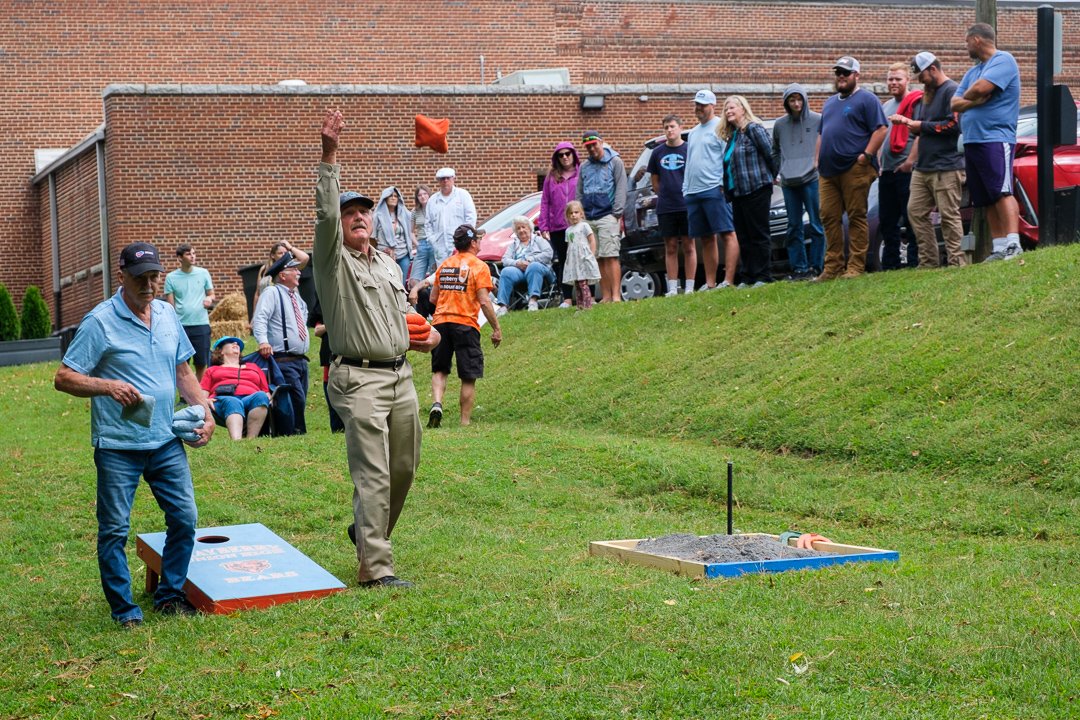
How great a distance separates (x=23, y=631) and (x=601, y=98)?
24.1 m

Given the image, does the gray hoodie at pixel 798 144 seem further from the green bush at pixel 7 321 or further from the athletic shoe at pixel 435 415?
the green bush at pixel 7 321

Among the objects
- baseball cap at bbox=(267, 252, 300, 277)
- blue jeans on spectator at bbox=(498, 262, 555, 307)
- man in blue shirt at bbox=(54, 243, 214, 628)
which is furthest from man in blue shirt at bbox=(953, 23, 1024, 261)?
man in blue shirt at bbox=(54, 243, 214, 628)

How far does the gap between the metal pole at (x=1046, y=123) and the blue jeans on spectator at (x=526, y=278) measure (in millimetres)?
7728

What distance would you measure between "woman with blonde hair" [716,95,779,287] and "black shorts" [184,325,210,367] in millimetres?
6904

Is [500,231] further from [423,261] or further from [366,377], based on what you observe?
[366,377]

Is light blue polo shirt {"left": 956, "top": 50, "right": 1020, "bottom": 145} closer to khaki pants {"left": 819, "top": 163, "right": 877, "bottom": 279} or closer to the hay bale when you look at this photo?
khaki pants {"left": 819, "top": 163, "right": 877, "bottom": 279}

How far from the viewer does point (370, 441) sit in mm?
7539

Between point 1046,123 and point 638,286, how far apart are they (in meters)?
6.55

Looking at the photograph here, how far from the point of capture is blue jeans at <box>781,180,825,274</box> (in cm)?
1579

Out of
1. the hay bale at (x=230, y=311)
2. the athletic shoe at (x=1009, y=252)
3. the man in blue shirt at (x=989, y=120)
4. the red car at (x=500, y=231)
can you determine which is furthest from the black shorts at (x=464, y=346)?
the hay bale at (x=230, y=311)

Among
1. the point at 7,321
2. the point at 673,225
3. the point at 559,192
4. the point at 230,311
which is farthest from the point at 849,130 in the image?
the point at 7,321

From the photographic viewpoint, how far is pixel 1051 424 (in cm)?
1056

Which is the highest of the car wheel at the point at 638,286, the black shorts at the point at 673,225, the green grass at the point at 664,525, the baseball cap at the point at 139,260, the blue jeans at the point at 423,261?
the black shorts at the point at 673,225

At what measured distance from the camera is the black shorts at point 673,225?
17.3 metres
